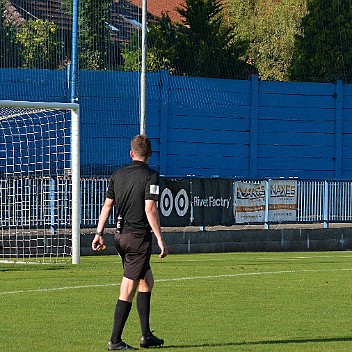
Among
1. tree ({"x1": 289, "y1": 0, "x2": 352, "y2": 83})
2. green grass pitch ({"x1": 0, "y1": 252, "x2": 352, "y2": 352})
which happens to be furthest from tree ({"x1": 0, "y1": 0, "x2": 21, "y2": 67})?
tree ({"x1": 289, "y1": 0, "x2": 352, "y2": 83})

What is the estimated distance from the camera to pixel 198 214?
27.1 metres

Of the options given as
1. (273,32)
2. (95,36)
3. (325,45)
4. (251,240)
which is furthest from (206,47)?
(273,32)

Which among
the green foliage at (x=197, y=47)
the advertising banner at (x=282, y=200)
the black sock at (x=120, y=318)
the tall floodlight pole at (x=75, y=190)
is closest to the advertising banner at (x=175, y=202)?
the advertising banner at (x=282, y=200)

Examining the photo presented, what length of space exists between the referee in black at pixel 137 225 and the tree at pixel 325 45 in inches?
1320

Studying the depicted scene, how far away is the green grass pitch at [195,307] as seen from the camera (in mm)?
10391

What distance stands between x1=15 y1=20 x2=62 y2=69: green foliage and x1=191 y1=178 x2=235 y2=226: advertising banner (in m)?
7.47

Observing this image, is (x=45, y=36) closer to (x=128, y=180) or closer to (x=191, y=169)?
(x=191, y=169)

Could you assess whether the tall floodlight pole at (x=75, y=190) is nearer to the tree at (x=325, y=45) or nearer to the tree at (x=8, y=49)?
the tree at (x=8, y=49)

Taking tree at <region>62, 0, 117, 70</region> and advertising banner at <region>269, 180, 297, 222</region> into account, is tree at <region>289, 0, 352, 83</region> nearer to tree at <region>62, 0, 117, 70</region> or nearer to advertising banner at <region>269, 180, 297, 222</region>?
tree at <region>62, 0, 117, 70</region>

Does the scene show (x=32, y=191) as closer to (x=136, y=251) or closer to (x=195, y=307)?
(x=195, y=307)

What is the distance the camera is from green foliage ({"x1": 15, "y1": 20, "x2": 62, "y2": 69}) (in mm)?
32406

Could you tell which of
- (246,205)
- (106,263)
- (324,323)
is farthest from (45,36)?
(324,323)

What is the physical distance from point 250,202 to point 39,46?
8806 mm

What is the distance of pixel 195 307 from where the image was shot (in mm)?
13344
